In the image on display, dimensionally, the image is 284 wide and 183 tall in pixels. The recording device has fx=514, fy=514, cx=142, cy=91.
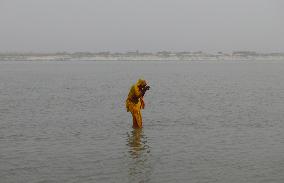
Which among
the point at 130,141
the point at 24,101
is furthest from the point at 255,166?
the point at 24,101

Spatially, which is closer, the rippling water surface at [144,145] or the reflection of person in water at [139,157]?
the reflection of person in water at [139,157]

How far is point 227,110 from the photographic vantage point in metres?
32.4

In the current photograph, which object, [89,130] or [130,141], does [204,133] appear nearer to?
[130,141]

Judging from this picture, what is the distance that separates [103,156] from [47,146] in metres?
2.88

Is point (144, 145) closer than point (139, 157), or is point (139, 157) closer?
point (139, 157)

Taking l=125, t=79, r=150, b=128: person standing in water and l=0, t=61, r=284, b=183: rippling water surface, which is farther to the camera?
l=125, t=79, r=150, b=128: person standing in water

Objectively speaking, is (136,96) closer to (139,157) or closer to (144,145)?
(144,145)

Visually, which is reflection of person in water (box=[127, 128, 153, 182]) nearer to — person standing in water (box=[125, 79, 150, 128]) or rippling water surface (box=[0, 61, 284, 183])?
rippling water surface (box=[0, 61, 284, 183])

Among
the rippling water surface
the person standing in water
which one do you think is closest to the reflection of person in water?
the rippling water surface

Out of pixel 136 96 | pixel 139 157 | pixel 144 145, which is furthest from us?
pixel 136 96

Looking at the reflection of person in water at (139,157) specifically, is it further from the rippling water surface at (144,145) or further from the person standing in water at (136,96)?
the person standing in water at (136,96)

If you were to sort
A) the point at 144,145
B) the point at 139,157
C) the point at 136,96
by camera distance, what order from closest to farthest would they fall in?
the point at 139,157, the point at 144,145, the point at 136,96

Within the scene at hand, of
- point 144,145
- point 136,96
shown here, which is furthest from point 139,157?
point 136,96

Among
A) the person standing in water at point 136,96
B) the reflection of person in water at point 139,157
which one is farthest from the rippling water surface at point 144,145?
the person standing in water at point 136,96
